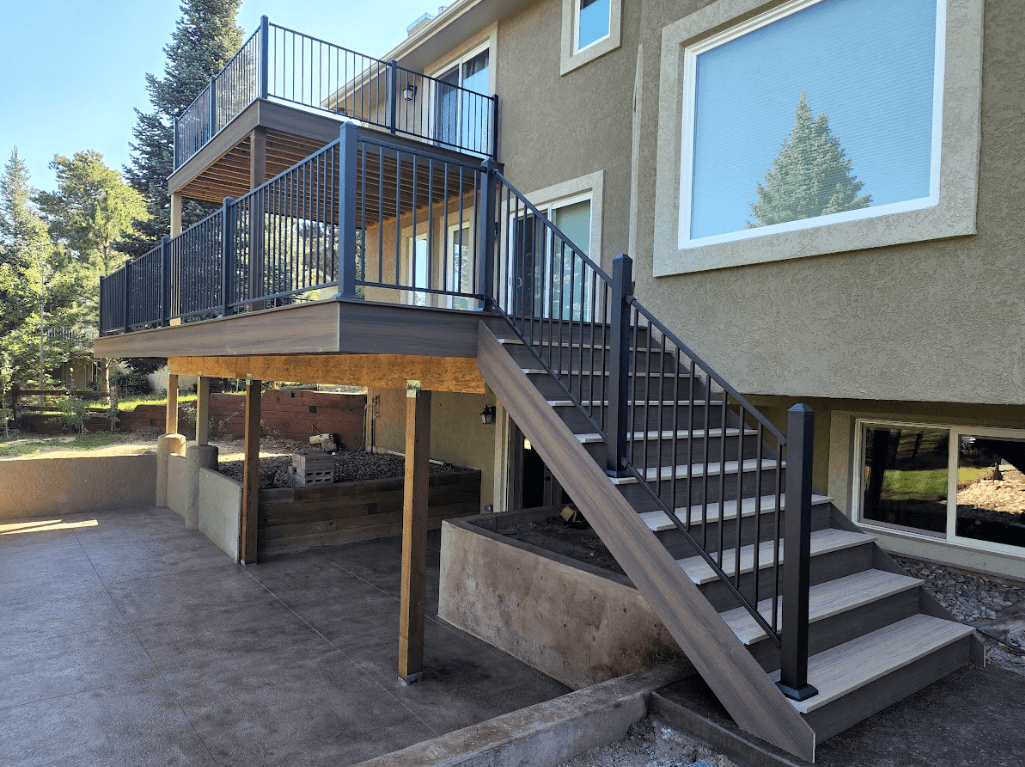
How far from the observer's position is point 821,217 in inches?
147

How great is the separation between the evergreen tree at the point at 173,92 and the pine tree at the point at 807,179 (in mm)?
19733

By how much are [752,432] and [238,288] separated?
444cm

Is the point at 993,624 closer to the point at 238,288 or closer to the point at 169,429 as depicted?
the point at 238,288

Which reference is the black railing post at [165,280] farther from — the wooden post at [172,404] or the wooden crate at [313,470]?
the wooden post at [172,404]

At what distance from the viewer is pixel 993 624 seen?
12.0 feet

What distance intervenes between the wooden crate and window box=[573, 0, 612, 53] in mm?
6228

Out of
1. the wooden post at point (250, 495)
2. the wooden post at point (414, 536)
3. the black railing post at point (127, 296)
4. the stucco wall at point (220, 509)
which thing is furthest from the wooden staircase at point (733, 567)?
the black railing post at point (127, 296)

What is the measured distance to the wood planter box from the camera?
327 inches

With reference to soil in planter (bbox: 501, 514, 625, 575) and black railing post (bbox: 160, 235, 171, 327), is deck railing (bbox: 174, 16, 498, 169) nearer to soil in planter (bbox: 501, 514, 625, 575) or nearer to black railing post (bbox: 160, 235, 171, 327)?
black railing post (bbox: 160, 235, 171, 327)

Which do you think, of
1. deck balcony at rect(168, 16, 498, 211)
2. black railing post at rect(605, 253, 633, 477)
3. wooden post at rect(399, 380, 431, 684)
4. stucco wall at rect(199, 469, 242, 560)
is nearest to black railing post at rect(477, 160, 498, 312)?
wooden post at rect(399, 380, 431, 684)

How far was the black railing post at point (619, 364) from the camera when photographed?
10.1ft

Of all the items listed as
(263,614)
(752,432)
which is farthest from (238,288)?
(752,432)

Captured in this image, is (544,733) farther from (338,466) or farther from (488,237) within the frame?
(338,466)

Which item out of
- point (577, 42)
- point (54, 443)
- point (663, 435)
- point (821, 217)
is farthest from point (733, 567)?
point (54, 443)
